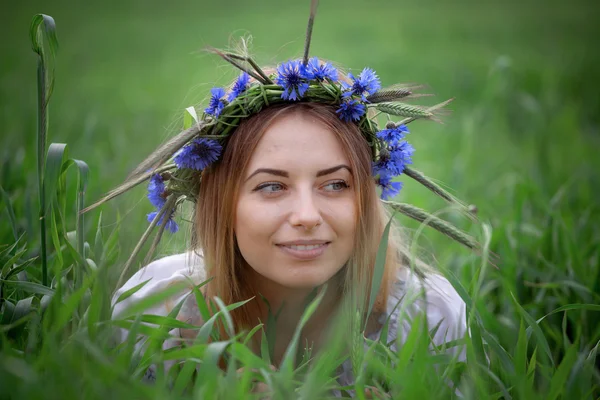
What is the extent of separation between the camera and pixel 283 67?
6.04 ft

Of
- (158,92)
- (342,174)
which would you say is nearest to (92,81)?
(158,92)

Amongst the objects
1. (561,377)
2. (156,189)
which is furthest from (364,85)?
(561,377)

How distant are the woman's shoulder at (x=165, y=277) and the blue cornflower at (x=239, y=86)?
0.53m

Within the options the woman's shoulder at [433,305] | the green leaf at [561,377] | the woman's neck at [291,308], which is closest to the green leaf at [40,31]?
the woman's neck at [291,308]

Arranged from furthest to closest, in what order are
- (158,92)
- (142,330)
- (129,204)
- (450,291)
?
(158,92), (129,204), (450,291), (142,330)

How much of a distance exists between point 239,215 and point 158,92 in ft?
15.6

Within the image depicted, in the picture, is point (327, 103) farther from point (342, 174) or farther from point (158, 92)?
point (158, 92)

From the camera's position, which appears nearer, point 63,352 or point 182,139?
point 63,352

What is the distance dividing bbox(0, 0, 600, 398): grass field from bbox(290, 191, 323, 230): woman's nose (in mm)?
341

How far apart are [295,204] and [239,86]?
1.29 ft

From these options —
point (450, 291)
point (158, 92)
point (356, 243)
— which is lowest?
point (450, 291)

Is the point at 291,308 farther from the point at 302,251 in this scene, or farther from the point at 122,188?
the point at 122,188

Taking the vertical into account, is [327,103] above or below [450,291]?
above

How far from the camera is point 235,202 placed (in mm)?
1850
